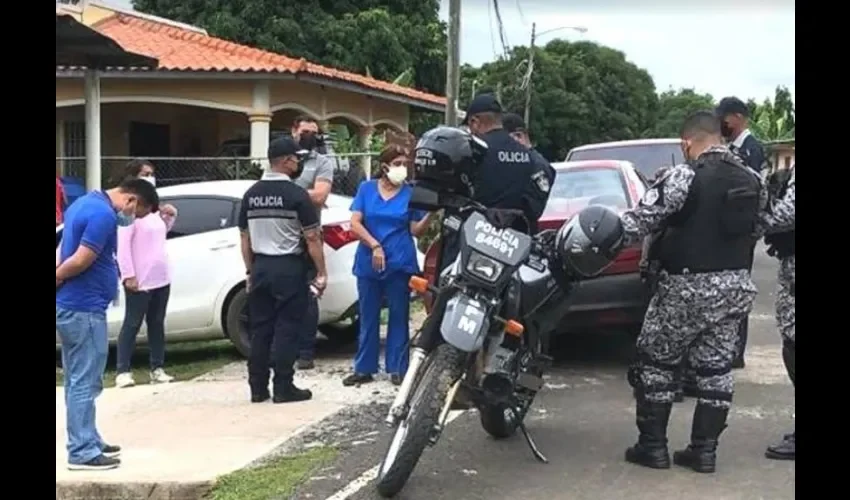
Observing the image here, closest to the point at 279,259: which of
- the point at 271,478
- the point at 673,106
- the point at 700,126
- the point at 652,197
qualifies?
the point at 271,478

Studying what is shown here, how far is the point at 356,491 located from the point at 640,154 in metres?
7.54

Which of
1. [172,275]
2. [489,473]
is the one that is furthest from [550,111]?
[489,473]

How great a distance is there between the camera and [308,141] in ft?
27.7

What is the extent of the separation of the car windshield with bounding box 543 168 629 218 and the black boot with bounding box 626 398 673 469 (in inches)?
101

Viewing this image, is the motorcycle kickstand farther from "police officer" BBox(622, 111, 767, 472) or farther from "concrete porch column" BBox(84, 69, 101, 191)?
"concrete porch column" BBox(84, 69, 101, 191)

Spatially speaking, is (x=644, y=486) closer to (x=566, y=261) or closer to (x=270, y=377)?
(x=566, y=261)

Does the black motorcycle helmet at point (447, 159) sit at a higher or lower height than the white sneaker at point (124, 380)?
higher

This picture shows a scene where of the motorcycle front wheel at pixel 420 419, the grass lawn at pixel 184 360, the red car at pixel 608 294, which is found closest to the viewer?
the motorcycle front wheel at pixel 420 419

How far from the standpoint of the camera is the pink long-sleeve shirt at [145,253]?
8062 millimetres

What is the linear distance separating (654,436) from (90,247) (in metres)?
3.14

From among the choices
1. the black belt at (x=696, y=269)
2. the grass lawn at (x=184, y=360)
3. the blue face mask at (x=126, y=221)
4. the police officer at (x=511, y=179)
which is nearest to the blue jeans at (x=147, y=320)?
the grass lawn at (x=184, y=360)

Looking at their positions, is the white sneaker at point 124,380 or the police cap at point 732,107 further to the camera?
the white sneaker at point 124,380

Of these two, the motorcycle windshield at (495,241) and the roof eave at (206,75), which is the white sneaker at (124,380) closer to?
the motorcycle windshield at (495,241)

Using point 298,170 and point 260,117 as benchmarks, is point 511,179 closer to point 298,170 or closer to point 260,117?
point 298,170
